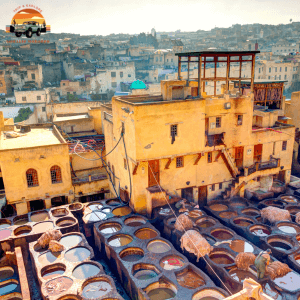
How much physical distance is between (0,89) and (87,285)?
53.8 metres

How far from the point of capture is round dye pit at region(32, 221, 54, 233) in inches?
884

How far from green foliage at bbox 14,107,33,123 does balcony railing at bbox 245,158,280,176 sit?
36432mm

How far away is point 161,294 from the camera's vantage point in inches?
663

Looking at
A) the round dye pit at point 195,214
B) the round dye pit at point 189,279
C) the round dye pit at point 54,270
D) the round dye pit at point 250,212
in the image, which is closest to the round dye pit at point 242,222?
the round dye pit at point 250,212

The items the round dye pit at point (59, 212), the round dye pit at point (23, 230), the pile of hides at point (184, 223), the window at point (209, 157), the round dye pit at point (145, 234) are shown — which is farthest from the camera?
the window at point (209, 157)

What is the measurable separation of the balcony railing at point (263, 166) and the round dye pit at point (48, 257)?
16482 millimetres

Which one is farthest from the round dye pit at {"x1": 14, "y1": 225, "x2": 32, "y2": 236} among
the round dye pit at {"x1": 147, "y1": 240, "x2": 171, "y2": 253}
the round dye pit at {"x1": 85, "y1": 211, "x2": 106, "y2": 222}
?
the round dye pit at {"x1": 147, "y1": 240, "x2": 171, "y2": 253}

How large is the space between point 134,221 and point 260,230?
9.31 m

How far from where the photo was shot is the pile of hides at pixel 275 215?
75.7 ft

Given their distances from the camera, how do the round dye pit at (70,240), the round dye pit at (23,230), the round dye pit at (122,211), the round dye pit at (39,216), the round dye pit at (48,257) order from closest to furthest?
the round dye pit at (48,257) < the round dye pit at (70,240) < the round dye pit at (23,230) < the round dye pit at (39,216) < the round dye pit at (122,211)

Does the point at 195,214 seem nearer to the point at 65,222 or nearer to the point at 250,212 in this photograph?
the point at 250,212

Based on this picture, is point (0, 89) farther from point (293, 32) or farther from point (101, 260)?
point (293, 32)

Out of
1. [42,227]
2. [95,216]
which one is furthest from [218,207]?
[42,227]

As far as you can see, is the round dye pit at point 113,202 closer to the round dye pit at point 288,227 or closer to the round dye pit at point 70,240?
the round dye pit at point 70,240
